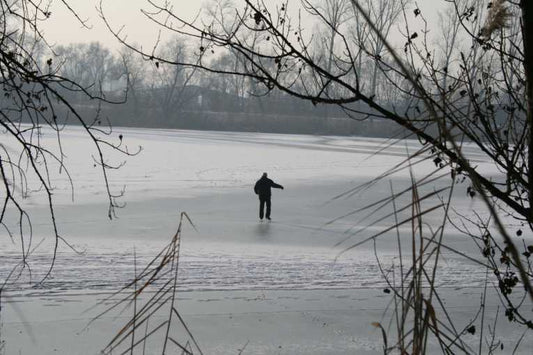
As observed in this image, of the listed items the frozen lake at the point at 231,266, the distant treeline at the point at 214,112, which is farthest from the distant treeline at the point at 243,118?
the frozen lake at the point at 231,266

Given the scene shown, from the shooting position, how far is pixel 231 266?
41.2 ft

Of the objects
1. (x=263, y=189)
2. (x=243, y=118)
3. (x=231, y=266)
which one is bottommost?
(x=231, y=266)

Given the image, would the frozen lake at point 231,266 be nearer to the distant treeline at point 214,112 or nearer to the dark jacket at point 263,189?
the dark jacket at point 263,189

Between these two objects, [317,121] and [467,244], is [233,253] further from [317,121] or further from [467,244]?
[317,121]

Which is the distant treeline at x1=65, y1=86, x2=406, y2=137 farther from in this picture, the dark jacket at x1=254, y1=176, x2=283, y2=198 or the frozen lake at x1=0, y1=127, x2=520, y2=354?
the dark jacket at x1=254, y1=176, x2=283, y2=198

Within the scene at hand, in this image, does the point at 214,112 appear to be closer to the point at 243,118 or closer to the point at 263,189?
the point at 243,118

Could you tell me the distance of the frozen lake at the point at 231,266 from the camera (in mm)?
8797

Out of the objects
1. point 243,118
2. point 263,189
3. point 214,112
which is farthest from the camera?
point 214,112

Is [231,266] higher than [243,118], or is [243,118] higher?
[243,118]

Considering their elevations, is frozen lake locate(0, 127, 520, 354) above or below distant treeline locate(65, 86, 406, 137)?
below

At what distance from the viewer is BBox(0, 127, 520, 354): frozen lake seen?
8.80m

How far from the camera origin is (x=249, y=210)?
754 inches

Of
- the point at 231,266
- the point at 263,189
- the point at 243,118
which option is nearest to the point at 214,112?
the point at 243,118

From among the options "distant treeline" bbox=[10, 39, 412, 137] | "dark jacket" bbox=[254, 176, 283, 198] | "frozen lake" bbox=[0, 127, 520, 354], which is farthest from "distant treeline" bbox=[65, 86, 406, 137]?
"dark jacket" bbox=[254, 176, 283, 198]
